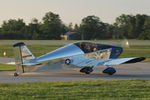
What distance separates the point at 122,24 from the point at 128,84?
384ft

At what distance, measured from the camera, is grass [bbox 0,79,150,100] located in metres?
9.59

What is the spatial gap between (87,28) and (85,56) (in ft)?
342

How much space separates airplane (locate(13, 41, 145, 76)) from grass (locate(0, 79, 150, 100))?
142 inches

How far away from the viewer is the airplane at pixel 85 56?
15.7m

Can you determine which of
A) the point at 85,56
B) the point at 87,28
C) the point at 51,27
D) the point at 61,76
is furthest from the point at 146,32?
the point at 61,76

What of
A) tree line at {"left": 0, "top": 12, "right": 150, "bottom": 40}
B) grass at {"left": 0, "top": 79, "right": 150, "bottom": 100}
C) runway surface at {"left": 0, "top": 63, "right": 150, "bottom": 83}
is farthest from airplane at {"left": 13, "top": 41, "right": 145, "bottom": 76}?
tree line at {"left": 0, "top": 12, "right": 150, "bottom": 40}

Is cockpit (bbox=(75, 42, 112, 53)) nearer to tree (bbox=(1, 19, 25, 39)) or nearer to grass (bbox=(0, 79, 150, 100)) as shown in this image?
grass (bbox=(0, 79, 150, 100))

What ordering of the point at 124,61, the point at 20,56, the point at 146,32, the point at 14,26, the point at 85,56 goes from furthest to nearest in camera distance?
the point at 14,26 → the point at 146,32 → the point at 85,56 → the point at 124,61 → the point at 20,56

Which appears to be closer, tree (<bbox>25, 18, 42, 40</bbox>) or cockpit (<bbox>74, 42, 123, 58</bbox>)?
cockpit (<bbox>74, 42, 123, 58</bbox>)

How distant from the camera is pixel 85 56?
1644 cm

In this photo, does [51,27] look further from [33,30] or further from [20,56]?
[20,56]

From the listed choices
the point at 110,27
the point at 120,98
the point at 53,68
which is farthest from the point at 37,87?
the point at 110,27

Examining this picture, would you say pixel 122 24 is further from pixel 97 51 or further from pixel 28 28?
pixel 97 51

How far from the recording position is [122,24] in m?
128
